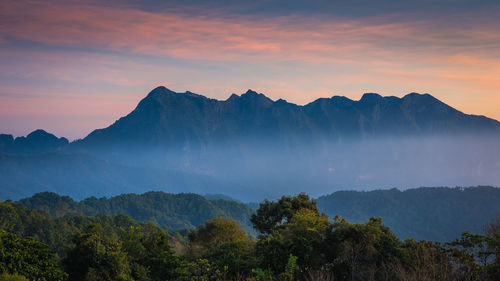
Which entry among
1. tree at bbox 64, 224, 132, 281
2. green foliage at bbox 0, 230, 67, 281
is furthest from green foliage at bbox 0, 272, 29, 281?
tree at bbox 64, 224, 132, 281

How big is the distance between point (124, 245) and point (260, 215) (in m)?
20.0

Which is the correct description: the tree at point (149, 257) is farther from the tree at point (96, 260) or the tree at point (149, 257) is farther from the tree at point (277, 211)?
the tree at point (277, 211)

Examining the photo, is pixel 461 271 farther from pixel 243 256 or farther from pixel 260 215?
pixel 260 215

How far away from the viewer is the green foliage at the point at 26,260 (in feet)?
70.8

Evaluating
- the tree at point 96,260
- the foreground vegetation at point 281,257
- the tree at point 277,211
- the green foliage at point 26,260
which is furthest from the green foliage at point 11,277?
the tree at point 277,211

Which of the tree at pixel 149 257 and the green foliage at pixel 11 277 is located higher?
the green foliage at pixel 11 277

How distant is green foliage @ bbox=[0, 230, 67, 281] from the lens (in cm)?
2159

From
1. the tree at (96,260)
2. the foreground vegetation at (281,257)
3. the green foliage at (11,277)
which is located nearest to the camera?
the green foliage at (11,277)

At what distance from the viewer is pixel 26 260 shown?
22953 millimetres

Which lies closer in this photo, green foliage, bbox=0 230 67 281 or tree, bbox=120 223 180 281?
green foliage, bbox=0 230 67 281

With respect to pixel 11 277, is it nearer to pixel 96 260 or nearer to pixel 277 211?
pixel 96 260

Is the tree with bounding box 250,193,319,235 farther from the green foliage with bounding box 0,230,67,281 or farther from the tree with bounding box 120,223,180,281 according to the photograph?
the green foliage with bounding box 0,230,67,281

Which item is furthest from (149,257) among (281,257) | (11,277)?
(11,277)

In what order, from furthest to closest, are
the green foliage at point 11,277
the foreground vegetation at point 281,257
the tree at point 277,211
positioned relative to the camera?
the tree at point 277,211 → the foreground vegetation at point 281,257 → the green foliage at point 11,277
